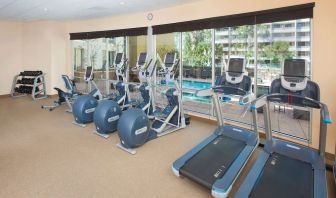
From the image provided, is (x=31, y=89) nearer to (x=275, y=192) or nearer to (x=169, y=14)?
(x=169, y=14)

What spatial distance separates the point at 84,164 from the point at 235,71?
8.87 ft

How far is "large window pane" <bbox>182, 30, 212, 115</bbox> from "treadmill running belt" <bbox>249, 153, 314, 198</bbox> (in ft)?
9.52

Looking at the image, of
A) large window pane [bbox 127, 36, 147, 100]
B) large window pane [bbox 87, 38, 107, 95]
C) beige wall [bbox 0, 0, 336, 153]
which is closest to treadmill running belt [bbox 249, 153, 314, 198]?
beige wall [bbox 0, 0, 336, 153]

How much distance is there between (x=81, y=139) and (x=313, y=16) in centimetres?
429

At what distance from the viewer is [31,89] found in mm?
7949

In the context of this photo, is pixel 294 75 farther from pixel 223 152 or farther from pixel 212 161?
pixel 212 161

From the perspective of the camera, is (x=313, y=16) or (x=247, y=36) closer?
(x=313, y=16)

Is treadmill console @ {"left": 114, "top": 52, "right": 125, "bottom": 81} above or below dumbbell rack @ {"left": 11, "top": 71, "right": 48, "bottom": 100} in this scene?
above

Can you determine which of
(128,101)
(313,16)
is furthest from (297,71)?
(128,101)

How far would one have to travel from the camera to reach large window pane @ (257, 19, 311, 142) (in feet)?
14.1

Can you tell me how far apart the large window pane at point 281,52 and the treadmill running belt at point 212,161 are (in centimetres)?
171

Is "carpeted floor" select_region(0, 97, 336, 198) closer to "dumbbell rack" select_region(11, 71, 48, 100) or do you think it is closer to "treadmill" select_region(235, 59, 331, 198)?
"treadmill" select_region(235, 59, 331, 198)

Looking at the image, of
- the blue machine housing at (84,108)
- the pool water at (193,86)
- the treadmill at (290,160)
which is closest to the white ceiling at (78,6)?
the pool water at (193,86)

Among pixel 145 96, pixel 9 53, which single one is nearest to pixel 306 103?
pixel 145 96
